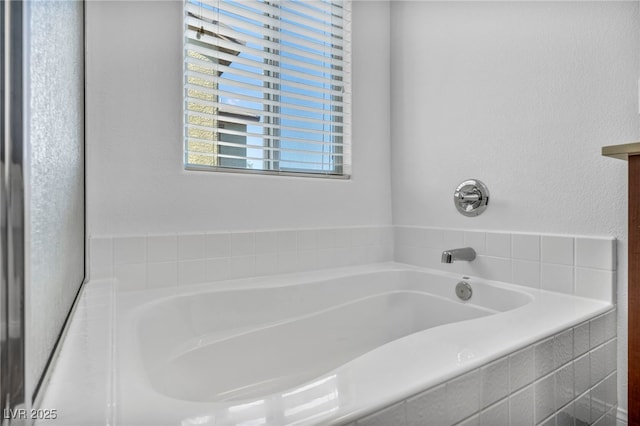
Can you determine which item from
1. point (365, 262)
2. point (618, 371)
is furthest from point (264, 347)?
point (618, 371)

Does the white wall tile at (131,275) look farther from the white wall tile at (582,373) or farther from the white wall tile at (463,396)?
the white wall tile at (582,373)

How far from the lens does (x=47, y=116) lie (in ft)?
1.93

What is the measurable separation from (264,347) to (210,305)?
24cm

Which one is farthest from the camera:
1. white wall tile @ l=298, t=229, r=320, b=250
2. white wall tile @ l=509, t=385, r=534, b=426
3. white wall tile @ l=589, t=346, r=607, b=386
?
white wall tile @ l=298, t=229, r=320, b=250

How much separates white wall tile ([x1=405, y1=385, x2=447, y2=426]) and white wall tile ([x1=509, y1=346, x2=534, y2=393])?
0.21m

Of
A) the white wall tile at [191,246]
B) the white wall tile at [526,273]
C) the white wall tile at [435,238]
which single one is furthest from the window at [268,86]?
the white wall tile at [526,273]

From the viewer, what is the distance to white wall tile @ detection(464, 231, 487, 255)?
138 centimetres

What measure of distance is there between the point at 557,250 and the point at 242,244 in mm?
1139

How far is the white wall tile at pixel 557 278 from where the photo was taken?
113 cm

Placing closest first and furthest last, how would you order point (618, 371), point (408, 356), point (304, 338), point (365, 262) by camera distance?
point (408, 356), point (618, 371), point (304, 338), point (365, 262)

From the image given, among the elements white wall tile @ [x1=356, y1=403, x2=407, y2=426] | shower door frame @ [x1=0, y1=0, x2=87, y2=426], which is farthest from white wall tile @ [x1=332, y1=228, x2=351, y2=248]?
shower door frame @ [x1=0, y1=0, x2=87, y2=426]

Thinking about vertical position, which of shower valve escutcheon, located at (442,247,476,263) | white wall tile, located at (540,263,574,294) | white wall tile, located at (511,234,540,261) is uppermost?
white wall tile, located at (511,234,540,261)

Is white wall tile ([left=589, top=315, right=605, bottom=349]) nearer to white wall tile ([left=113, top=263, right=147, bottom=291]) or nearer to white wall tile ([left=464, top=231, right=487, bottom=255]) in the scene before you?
white wall tile ([left=464, top=231, right=487, bottom=255])

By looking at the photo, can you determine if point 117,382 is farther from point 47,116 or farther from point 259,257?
point 259,257
